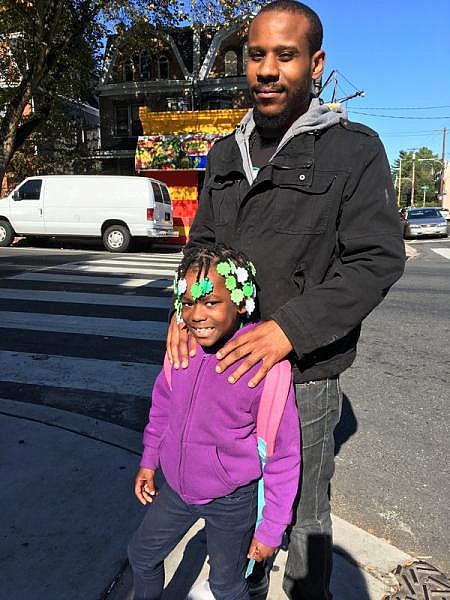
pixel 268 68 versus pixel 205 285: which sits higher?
pixel 268 68

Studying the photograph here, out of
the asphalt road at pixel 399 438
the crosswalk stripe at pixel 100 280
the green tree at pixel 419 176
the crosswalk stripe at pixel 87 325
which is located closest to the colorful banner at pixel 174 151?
the crosswalk stripe at pixel 100 280

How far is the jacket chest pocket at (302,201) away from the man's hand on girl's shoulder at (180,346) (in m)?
0.45

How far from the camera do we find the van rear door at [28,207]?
47.4 feet

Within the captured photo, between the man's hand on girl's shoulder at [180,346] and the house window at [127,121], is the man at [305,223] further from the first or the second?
the house window at [127,121]

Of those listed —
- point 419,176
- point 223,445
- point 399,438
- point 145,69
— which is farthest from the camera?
point 419,176

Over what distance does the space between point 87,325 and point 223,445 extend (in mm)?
4831

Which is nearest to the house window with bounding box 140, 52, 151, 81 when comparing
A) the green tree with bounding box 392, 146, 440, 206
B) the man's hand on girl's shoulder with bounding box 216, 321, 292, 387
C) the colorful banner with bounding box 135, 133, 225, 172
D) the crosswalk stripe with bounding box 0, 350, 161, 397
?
the colorful banner with bounding box 135, 133, 225, 172

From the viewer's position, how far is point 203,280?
61.0 inches

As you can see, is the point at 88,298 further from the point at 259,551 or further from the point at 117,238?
the point at 117,238

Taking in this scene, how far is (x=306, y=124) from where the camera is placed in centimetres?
160

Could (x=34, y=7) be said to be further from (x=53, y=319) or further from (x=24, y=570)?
(x=24, y=570)

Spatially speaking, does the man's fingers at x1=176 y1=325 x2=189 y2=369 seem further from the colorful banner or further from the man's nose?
the colorful banner

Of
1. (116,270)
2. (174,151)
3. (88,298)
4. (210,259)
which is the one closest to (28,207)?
(116,270)

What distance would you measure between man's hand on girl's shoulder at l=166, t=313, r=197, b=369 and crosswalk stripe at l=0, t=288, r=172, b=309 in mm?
5292
